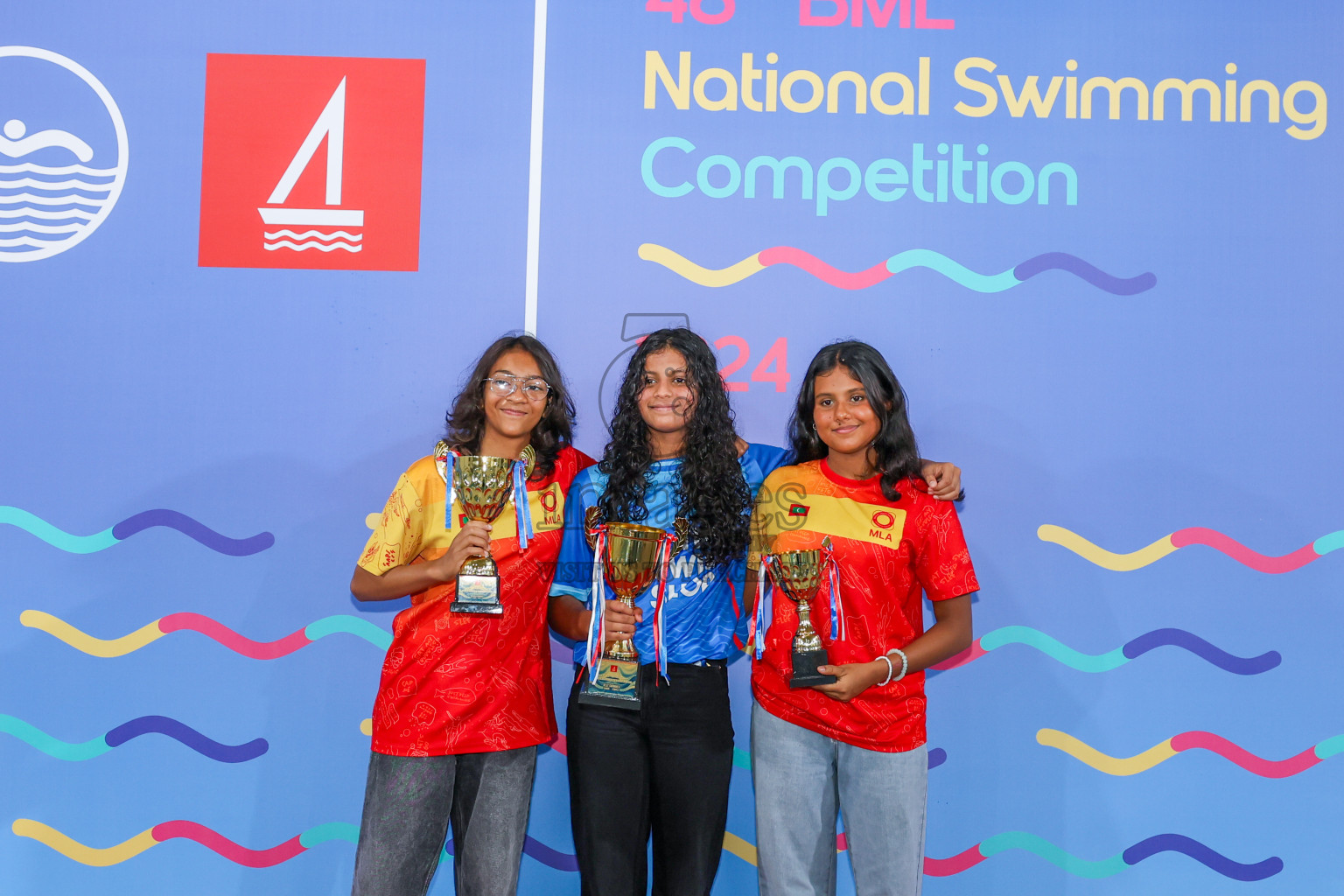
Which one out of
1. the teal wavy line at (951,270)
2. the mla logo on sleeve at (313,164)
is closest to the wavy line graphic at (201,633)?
the mla logo on sleeve at (313,164)

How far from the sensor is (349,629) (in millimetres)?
2859

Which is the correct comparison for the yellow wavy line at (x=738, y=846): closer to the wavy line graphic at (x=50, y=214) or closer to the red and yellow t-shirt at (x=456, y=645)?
the red and yellow t-shirt at (x=456, y=645)

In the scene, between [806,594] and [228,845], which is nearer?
[806,594]

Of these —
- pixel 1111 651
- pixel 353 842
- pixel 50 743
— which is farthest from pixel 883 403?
pixel 50 743

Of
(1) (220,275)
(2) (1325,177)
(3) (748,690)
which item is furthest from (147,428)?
(2) (1325,177)

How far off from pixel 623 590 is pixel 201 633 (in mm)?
1554

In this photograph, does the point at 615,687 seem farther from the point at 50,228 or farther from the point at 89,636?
the point at 50,228

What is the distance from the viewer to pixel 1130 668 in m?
2.86

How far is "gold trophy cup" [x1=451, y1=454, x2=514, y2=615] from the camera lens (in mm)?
2127

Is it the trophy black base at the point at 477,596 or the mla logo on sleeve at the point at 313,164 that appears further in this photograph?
the mla logo on sleeve at the point at 313,164

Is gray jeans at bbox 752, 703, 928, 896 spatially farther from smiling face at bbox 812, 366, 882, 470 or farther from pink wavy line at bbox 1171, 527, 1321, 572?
pink wavy line at bbox 1171, 527, 1321, 572

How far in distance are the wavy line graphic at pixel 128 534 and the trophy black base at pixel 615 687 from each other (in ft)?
4.40

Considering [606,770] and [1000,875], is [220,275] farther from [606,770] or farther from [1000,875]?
[1000,875]

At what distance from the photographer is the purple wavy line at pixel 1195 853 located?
2850 mm
